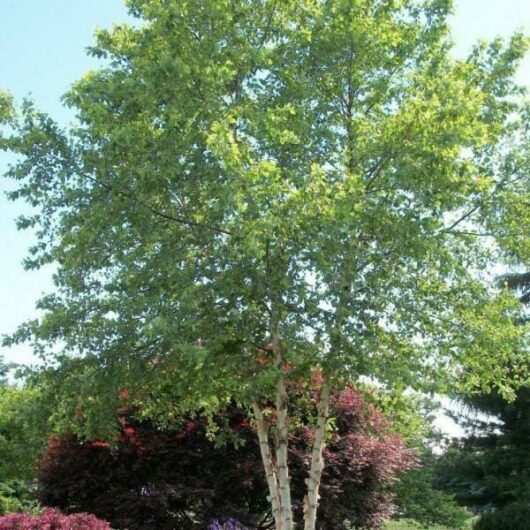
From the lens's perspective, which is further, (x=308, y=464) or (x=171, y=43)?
(x=308, y=464)

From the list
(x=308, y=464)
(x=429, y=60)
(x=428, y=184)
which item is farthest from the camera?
(x=308, y=464)

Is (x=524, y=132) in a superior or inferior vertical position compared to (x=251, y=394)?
superior

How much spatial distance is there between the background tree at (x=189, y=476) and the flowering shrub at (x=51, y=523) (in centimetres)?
247

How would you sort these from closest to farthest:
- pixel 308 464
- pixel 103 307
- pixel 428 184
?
pixel 428 184, pixel 103 307, pixel 308 464

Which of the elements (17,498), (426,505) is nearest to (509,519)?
(426,505)

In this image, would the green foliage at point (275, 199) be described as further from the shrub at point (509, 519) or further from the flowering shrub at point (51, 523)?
the shrub at point (509, 519)

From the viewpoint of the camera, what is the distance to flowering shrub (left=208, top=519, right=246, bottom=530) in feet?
38.6

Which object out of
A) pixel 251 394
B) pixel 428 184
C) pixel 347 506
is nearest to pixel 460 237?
pixel 428 184

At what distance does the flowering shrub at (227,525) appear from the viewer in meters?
11.8

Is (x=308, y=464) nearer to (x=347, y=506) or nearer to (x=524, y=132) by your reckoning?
(x=347, y=506)

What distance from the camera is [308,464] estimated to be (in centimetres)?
1236

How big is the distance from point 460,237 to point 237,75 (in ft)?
11.7

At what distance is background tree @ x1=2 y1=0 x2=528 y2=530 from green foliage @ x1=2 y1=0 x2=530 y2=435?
30 mm

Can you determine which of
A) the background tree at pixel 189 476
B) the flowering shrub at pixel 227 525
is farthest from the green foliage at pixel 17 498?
the flowering shrub at pixel 227 525
